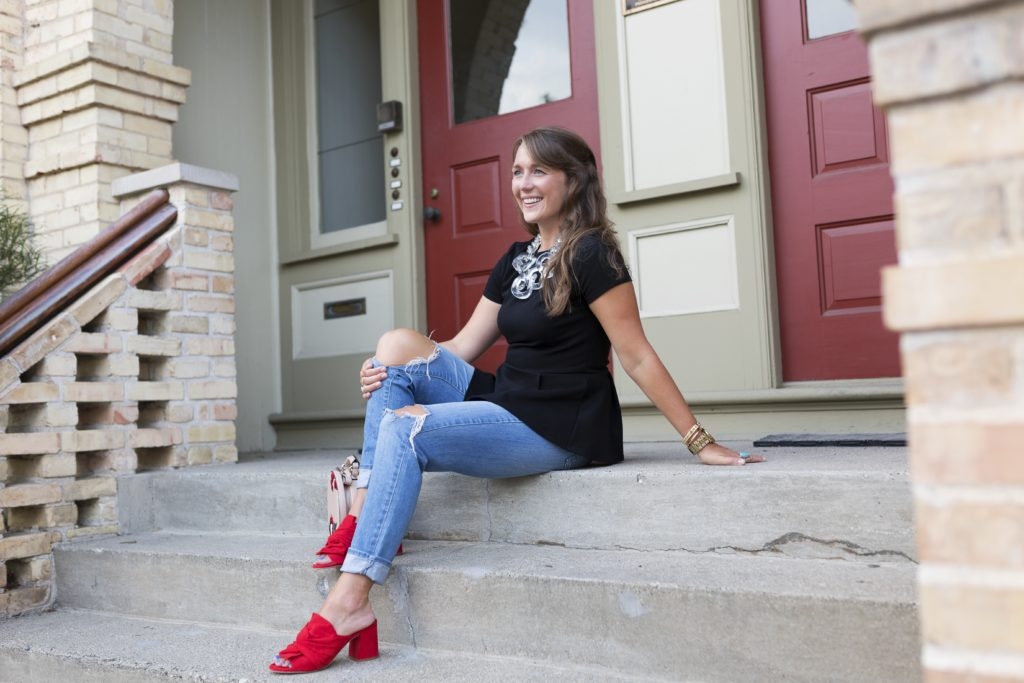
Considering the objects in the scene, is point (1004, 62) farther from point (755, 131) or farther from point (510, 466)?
point (755, 131)

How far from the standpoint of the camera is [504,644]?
7.20ft

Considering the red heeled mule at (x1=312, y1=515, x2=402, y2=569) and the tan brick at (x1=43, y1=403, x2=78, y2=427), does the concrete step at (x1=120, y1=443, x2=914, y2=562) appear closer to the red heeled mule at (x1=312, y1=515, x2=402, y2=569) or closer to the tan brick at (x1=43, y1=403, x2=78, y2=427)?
the red heeled mule at (x1=312, y1=515, x2=402, y2=569)

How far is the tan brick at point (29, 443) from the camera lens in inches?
118

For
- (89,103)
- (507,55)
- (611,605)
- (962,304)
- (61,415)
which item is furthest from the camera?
(507,55)

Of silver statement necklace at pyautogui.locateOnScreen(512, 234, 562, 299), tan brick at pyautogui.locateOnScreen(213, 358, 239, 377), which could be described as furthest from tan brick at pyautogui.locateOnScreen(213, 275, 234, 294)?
silver statement necklace at pyautogui.locateOnScreen(512, 234, 562, 299)

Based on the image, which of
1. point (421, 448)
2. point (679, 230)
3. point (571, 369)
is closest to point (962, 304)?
point (421, 448)

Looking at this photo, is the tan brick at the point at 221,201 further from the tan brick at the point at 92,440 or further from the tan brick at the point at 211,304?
the tan brick at the point at 92,440

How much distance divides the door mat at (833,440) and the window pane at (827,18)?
1.50 m

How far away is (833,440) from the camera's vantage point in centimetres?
291

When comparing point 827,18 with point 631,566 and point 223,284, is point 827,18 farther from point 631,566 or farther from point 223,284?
point 223,284

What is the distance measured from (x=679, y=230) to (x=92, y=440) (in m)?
2.28

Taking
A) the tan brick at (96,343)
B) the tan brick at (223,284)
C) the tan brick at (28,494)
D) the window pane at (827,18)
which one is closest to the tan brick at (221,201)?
the tan brick at (223,284)

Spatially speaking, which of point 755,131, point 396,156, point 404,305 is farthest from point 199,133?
point 755,131

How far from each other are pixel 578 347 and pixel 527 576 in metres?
0.66
